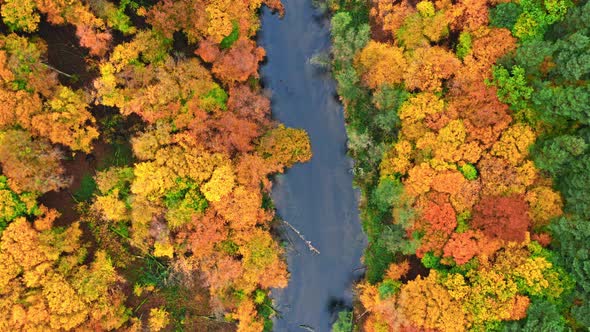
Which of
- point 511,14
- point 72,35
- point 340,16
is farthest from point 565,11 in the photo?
point 72,35

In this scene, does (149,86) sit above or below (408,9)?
below

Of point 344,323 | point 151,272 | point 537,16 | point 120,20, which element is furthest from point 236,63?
point 344,323

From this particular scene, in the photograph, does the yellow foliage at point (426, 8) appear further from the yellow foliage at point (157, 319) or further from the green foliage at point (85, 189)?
the yellow foliage at point (157, 319)

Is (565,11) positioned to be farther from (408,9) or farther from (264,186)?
(264,186)

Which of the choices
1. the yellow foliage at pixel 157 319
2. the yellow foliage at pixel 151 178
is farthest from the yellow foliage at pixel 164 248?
the yellow foliage at pixel 157 319

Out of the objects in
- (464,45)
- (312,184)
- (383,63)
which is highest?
(464,45)

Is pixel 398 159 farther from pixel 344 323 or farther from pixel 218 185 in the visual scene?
pixel 344 323

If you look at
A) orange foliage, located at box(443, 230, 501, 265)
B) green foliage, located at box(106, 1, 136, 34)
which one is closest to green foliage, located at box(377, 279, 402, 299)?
orange foliage, located at box(443, 230, 501, 265)
